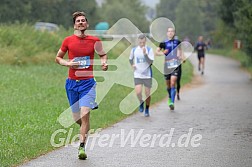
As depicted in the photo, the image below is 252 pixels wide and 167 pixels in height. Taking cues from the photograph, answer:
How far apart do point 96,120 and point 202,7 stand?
95236 millimetres

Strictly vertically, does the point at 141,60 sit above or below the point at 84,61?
below

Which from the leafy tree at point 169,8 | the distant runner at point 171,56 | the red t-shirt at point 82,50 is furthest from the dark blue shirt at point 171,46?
the leafy tree at point 169,8

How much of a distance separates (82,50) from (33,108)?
569 centimetres

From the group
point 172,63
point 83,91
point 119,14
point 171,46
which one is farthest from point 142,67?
point 119,14

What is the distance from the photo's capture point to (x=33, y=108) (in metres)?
14.6

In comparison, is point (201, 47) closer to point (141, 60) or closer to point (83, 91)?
point (141, 60)

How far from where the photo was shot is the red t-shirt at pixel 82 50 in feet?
30.4

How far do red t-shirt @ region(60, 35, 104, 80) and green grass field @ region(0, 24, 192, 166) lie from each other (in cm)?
139

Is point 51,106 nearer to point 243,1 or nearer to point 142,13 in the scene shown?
point 243,1

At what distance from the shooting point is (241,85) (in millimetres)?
27234

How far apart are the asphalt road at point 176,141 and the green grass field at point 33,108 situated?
38 centimetres

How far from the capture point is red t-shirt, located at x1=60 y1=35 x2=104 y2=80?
9273 millimetres

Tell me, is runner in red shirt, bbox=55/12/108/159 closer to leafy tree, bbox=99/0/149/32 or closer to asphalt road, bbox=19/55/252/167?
asphalt road, bbox=19/55/252/167

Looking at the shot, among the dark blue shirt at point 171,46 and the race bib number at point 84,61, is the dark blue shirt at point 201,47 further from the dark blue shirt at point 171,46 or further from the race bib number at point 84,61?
the race bib number at point 84,61
